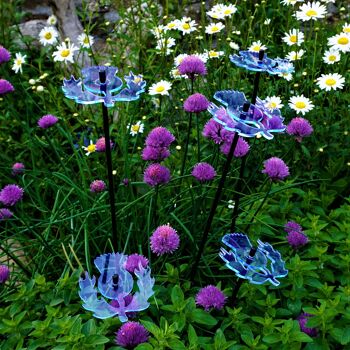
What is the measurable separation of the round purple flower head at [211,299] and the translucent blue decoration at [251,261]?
246 millimetres

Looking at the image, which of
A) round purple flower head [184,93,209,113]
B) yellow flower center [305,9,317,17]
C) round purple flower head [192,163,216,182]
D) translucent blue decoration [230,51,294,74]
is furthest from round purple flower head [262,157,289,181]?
yellow flower center [305,9,317,17]

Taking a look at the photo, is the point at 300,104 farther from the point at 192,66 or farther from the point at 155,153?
the point at 155,153

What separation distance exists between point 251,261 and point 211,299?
0.29m

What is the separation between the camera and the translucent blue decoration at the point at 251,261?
4.46ft

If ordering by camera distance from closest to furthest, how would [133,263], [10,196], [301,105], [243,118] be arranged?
[243,118], [133,263], [10,196], [301,105]

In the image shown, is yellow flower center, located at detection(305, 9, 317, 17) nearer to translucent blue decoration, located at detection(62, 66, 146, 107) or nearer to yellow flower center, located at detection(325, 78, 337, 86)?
yellow flower center, located at detection(325, 78, 337, 86)

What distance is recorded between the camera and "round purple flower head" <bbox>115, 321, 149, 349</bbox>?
1.42 m

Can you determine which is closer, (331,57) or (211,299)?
(211,299)

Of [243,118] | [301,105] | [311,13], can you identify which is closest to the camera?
[243,118]

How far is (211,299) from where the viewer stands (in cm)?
163

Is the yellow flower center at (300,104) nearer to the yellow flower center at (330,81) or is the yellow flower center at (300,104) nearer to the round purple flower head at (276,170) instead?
the yellow flower center at (330,81)

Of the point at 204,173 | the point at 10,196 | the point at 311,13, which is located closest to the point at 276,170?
the point at 204,173

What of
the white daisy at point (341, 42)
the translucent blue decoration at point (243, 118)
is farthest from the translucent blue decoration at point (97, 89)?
the white daisy at point (341, 42)

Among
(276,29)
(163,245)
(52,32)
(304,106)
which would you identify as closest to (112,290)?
(163,245)
